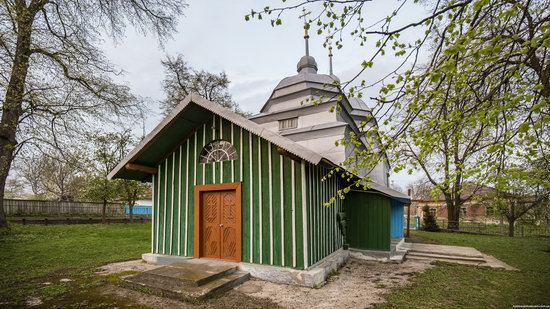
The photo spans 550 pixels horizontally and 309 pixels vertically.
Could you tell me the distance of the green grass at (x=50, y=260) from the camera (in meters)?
6.09

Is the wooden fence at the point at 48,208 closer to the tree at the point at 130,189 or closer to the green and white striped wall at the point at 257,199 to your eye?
the tree at the point at 130,189

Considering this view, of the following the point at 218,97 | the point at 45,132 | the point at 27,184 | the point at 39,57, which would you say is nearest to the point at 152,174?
the point at 45,132

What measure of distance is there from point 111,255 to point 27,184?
43.3 meters

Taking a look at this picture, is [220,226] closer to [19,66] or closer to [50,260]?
[50,260]

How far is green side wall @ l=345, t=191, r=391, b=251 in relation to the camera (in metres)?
9.71

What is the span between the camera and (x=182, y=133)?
823 cm

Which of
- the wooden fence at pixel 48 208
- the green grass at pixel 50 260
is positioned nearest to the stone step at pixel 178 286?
the green grass at pixel 50 260

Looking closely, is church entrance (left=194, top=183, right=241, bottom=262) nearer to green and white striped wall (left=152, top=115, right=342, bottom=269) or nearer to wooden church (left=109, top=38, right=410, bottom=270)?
wooden church (left=109, top=38, right=410, bottom=270)

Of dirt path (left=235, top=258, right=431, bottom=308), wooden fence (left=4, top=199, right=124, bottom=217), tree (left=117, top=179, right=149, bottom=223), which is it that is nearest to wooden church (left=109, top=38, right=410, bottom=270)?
dirt path (left=235, top=258, right=431, bottom=308)

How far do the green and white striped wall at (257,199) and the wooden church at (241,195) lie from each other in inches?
1.0

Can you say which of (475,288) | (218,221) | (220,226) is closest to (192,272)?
(220,226)

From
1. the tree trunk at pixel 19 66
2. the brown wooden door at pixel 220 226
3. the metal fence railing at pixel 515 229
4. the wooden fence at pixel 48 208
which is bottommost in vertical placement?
the metal fence railing at pixel 515 229

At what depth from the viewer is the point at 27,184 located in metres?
40.6

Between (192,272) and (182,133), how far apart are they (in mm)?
3925
